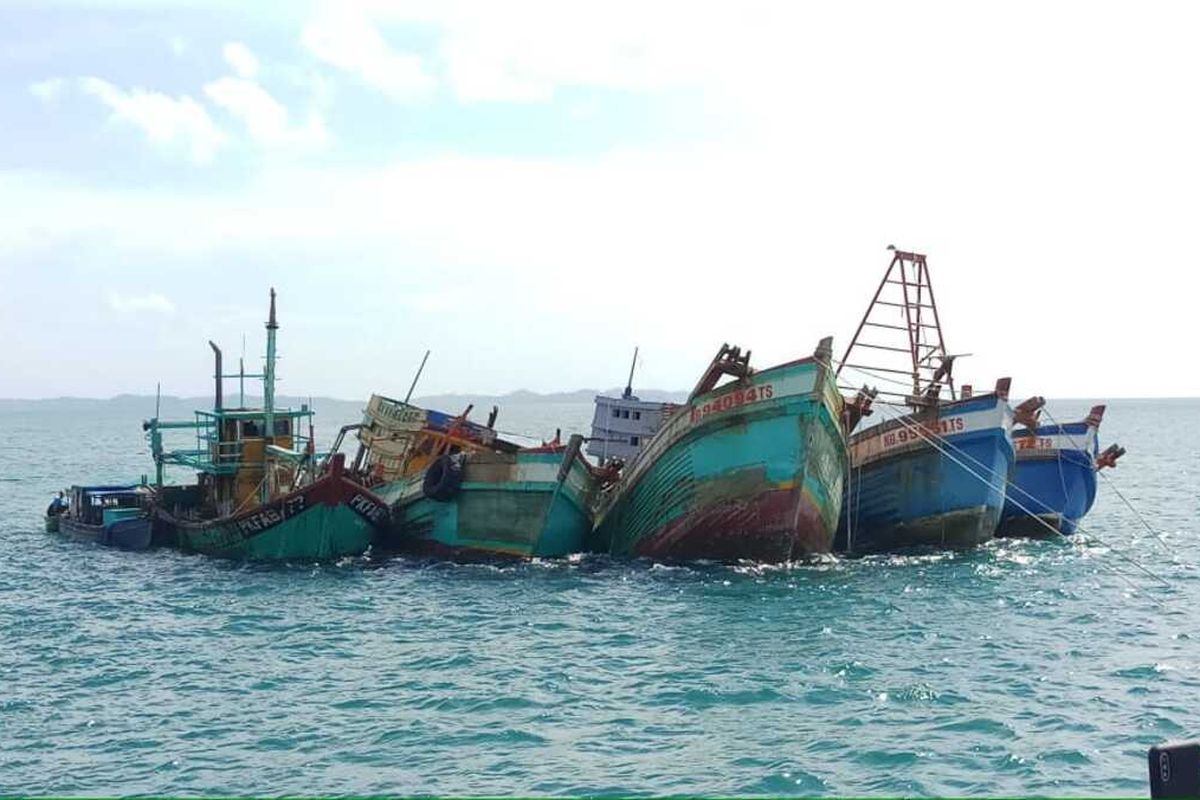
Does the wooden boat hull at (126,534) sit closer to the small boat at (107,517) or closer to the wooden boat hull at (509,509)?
the small boat at (107,517)

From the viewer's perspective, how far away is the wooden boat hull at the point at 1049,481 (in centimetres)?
4109

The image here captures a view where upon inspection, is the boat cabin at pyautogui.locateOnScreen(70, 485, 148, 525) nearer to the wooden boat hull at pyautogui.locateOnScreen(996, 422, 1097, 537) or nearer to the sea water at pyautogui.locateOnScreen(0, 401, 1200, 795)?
the sea water at pyautogui.locateOnScreen(0, 401, 1200, 795)

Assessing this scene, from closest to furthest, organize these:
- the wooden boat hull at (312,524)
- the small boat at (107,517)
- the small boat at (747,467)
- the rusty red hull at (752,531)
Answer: the small boat at (747,467) < the rusty red hull at (752,531) < the wooden boat hull at (312,524) < the small boat at (107,517)

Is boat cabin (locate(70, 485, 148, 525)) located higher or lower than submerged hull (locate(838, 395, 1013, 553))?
lower

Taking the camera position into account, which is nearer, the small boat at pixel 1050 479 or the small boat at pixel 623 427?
the small boat at pixel 623 427

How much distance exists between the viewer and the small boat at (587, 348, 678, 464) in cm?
3697

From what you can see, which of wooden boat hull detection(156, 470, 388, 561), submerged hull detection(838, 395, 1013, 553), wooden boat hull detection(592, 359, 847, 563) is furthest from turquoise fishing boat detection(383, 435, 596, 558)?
submerged hull detection(838, 395, 1013, 553)

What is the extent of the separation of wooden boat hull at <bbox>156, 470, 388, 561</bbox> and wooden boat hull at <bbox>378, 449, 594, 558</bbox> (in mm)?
1564

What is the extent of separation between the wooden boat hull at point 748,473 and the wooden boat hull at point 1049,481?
37.7 ft

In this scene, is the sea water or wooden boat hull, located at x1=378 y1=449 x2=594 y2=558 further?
wooden boat hull, located at x1=378 y1=449 x2=594 y2=558

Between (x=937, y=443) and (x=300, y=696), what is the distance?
838 inches

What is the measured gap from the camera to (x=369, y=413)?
132ft

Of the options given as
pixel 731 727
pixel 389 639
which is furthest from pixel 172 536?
pixel 731 727

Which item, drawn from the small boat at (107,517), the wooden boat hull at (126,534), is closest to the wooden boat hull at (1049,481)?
the wooden boat hull at (126,534)
